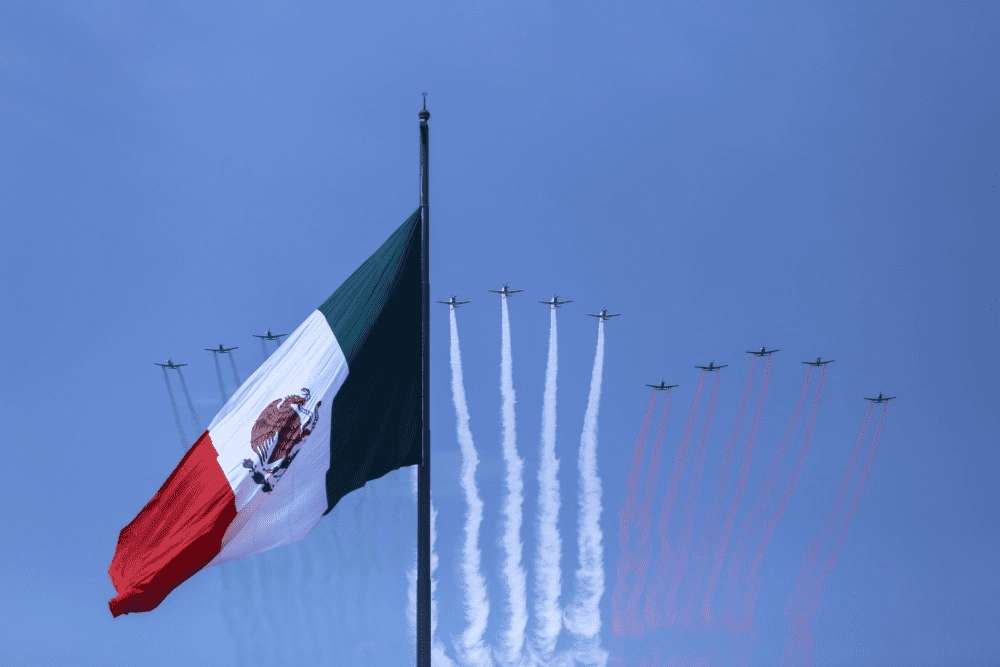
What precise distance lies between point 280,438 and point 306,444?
647 millimetres

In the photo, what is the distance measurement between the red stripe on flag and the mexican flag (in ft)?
0.09

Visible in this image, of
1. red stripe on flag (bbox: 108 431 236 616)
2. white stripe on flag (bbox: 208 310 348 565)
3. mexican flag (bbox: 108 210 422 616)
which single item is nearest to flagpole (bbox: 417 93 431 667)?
mexican flag (bbox: 108 210 422 616)

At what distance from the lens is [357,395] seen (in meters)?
23.9

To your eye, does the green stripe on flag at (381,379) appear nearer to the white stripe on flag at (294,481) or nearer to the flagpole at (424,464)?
the white stripe on flag at (294,481)

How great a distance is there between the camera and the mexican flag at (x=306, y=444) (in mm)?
23547

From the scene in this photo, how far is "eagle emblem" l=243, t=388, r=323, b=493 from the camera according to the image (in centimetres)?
2353

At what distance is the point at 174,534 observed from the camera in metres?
23.9

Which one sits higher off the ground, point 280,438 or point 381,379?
point 381,379

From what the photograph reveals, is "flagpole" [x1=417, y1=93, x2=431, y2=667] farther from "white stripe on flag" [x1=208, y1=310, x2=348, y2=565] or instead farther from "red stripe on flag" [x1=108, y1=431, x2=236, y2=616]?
"red stripe on flag" [x1=108, y1=431, x2=236, y2=616]

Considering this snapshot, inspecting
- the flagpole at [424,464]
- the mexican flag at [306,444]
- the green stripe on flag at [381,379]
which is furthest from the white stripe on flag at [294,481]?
the flagpole at [424,464]

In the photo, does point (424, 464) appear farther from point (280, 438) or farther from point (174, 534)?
point (174, 534)

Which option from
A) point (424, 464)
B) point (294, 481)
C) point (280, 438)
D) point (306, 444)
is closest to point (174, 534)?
point (294, 481)

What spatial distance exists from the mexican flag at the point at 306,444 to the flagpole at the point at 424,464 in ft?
3.46

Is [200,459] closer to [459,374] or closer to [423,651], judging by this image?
[423,651]
